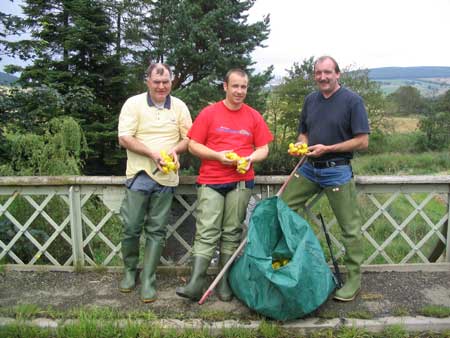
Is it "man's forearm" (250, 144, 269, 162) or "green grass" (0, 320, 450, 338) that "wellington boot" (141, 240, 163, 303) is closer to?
"green grass" (0, 320, 450, 338)

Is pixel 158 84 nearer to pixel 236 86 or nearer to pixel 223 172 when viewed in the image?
pixel 236 86

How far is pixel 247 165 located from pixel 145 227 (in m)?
0.99

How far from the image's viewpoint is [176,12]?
15.9 metres

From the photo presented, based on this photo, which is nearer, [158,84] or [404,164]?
[158,84]

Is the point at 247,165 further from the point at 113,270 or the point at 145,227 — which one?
the point at 113,270

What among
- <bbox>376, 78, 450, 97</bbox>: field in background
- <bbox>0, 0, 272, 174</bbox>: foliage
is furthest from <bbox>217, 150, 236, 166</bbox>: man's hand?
<bbox>376, 78, 450, 97</bbox>: field in background

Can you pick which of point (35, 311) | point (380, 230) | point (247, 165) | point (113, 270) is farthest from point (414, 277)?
point (380, 230)

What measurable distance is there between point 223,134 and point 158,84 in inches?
24.3

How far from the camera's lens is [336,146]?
294 cm

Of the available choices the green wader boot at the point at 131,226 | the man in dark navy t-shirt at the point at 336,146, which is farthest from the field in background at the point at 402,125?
the green wader boot at the point at 131,226

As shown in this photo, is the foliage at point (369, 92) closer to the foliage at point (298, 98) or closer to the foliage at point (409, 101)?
the foliage at point (298, 98)

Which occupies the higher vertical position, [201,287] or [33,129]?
[33,129]

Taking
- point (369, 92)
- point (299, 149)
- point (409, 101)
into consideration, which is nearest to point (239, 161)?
point (299, 149)

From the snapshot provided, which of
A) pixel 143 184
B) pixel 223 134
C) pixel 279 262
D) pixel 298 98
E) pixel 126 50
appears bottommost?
pixel 279 262
